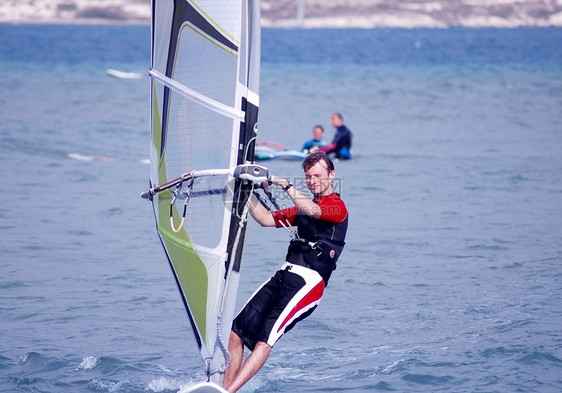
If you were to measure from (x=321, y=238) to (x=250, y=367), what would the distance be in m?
1.03

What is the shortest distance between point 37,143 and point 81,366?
13.5 m

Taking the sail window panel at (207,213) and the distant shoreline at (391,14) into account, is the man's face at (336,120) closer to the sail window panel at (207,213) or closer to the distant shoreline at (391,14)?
the sail window panel at (207,213)

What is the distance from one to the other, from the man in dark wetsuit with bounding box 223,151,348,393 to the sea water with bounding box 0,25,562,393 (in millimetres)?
886

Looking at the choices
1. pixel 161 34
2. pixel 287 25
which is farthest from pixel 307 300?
pixel 287 25

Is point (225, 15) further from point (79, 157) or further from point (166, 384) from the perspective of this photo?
point (79, 157)

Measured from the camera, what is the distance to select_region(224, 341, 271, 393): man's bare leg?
5801 millimetres

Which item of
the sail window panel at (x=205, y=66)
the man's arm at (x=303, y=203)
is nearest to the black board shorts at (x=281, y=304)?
the man's arm at (x=303, y=203)

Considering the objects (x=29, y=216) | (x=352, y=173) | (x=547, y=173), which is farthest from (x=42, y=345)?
(x=547, y=173)

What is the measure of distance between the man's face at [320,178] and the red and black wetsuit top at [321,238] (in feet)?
0.22

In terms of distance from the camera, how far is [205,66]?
586cm

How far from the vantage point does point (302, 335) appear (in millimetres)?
8039

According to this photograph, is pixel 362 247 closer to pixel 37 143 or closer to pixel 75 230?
pixel 75 230

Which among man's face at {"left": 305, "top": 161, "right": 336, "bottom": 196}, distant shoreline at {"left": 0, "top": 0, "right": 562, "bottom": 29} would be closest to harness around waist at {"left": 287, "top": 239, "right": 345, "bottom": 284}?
man's face at {"left": 305, "top": 161, "right": 336, "bottom": 196}

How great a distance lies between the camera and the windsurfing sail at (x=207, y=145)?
5.62 meters
